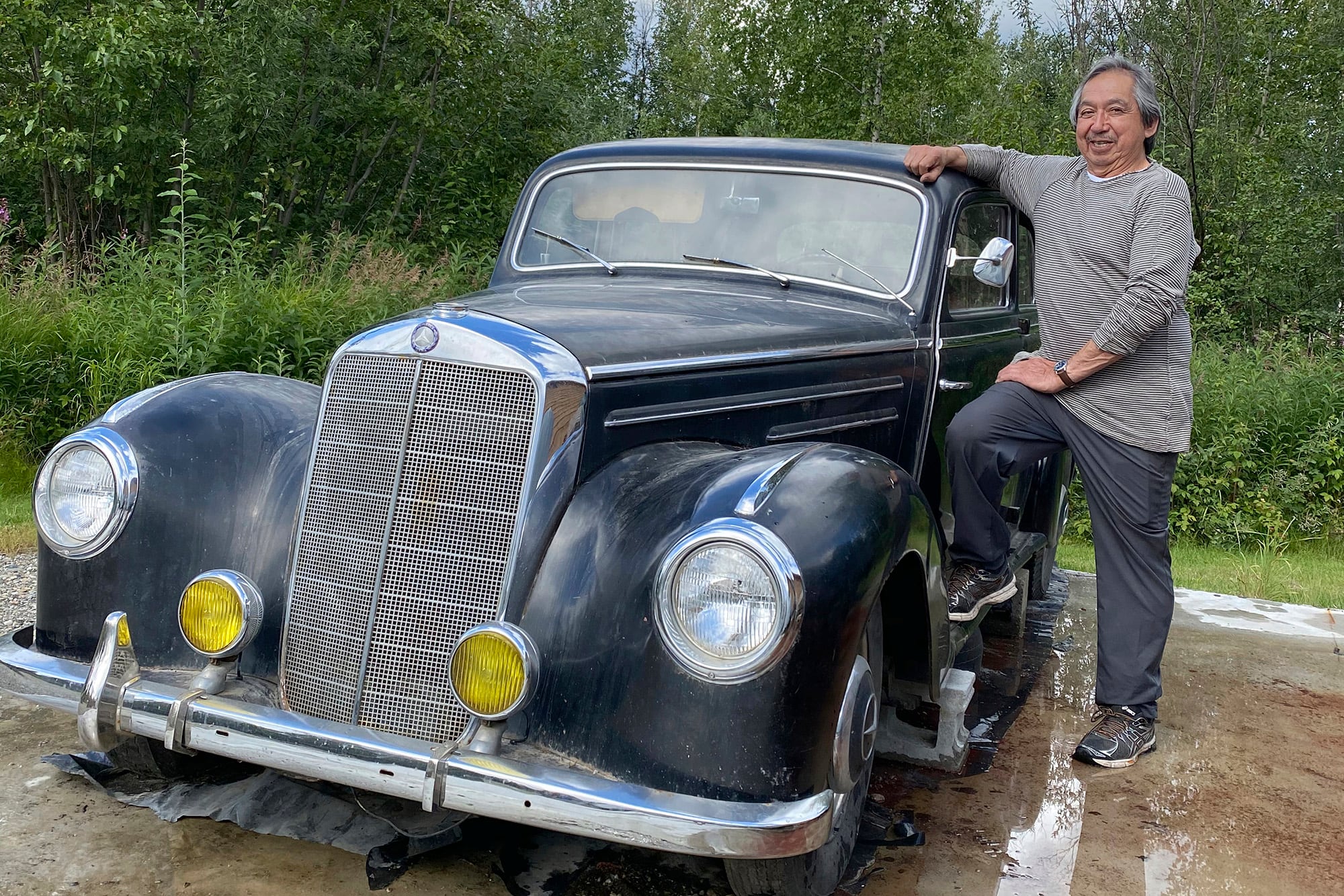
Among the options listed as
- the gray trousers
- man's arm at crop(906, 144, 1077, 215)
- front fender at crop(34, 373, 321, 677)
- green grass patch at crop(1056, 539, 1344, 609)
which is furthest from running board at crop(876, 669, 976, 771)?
green grass patch at crop(1056, 539, 1344, 609)

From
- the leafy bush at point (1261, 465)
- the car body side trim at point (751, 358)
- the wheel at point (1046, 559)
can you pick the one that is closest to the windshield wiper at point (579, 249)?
the car body side trim at point (751, 358)

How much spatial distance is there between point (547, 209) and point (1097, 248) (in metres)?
2.01

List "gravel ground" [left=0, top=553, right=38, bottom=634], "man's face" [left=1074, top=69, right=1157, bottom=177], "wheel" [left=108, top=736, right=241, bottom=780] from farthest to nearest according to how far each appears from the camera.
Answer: "gravel ground" [left=0, top=553, right=38, bottom=634] < "man's face" [left=1074, top=69, right=1157, bottom=177] < "wheel" [left=108, top=736, right=241, bottom=780]

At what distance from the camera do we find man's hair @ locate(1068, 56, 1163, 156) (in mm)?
3512

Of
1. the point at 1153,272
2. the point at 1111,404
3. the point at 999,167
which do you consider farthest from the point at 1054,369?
the point at 999,167

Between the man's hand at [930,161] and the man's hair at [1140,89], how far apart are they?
0.42m

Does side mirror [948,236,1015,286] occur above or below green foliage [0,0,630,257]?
below

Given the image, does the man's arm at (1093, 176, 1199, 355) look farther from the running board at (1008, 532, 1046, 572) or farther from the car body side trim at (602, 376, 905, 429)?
the running board at (1008, 532, 1046, 572)

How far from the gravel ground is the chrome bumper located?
198cm

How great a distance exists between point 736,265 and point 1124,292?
124 centimetres

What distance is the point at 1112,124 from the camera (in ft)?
11.5

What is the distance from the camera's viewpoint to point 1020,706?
413cm

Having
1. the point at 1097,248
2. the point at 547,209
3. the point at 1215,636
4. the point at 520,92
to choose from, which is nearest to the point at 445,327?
the point at 547,209

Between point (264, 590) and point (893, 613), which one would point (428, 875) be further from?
point (893, 613)
